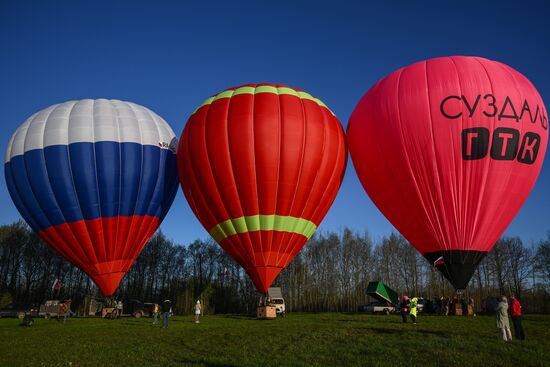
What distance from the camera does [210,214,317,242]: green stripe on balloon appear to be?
17172 millimetres

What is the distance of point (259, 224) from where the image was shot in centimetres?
1719

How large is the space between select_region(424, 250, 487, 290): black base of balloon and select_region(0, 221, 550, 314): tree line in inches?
1375

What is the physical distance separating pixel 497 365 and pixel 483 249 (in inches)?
334

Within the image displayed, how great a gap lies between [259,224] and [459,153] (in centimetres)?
808

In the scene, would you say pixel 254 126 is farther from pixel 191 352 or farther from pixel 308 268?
pixel 308 268

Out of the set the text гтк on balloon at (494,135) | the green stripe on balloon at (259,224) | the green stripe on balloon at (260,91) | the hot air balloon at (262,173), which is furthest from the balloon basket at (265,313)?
the text гтк on balloon at (494,135)

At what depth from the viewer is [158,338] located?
12.6 metres

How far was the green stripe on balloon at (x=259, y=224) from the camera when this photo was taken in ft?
56.3

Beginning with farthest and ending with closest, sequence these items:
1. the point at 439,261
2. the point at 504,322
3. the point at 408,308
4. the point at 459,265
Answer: the point at 408,308 < the point at 439,261 < the point at 459,265 < the point at 504,322

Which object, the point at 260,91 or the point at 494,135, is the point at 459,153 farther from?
the point at 260,91

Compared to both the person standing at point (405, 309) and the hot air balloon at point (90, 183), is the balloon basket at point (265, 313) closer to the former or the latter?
the person standing at point (405, 309)

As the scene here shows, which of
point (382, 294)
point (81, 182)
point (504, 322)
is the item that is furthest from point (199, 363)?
point (382, 294)

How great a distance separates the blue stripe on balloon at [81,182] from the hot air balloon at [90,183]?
42 millimetres

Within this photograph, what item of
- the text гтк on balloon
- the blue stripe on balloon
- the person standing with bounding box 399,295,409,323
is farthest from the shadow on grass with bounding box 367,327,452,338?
the blue stripe on balloon
